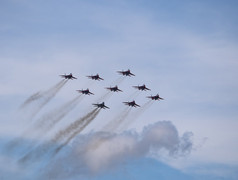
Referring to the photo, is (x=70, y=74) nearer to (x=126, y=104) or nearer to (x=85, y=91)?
(x=85, y=91)

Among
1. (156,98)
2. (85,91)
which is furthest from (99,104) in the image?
(156,98)

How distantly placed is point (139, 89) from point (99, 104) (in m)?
20.4

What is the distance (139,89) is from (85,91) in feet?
77.9

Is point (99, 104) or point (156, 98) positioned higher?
point (156, 98)

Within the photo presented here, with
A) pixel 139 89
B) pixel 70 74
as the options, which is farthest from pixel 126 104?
pixel 70 74

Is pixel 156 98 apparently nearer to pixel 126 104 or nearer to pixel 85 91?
pixel 126 104

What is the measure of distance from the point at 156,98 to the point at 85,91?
32.2 meters

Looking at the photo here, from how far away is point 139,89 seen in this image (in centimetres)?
19400

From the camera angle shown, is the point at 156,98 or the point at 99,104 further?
the point at 156,98

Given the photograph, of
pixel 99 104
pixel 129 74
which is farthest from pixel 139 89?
pixel 99 104

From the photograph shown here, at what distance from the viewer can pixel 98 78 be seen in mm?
192250

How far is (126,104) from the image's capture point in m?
192

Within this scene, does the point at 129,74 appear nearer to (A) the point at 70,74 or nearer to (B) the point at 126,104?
(B) the point at 126,104

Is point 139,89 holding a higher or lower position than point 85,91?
higher
